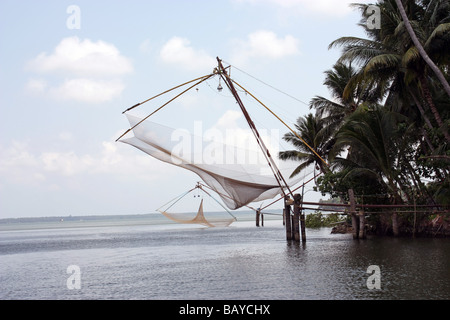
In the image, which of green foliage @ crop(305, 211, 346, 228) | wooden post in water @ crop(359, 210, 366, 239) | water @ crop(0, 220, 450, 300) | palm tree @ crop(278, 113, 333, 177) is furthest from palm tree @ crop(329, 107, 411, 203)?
green foliage @ crop(305, 211, 346, 228)

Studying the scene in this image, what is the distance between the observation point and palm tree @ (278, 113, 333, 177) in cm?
2503

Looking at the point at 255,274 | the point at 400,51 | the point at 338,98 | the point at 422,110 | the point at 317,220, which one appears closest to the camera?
the point at 255,274

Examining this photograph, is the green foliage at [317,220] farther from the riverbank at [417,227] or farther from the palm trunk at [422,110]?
the palm trunk at [422,110]

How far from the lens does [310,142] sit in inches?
1037

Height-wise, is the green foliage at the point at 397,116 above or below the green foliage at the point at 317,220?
above

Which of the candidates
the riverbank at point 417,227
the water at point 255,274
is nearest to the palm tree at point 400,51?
the riverbank at point 417,227

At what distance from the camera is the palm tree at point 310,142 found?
2503 centimetres

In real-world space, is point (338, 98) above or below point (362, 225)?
above

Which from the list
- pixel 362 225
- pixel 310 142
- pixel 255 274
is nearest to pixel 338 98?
pixel 310 142

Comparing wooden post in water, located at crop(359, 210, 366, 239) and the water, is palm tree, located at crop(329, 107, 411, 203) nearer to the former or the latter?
wooden post in water, located at crop(359, 210, 366, 239)

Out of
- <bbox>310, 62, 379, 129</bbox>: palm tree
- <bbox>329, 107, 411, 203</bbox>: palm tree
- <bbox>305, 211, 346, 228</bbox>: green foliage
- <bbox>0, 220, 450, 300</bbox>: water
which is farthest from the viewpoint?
<bbox>305, 211, 346, 228</bbox>: green foliage

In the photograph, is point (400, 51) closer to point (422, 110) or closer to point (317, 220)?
point (422, 110)
